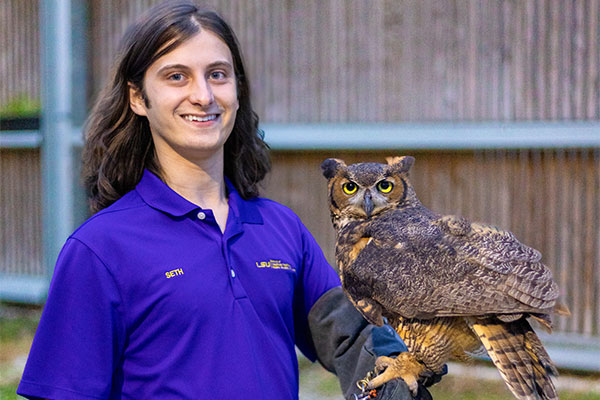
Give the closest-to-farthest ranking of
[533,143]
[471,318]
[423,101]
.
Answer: [471,318], [533,143], [423,101]

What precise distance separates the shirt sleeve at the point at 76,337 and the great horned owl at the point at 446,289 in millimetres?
698

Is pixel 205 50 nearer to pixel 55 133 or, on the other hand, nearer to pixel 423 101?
pixel 423 101

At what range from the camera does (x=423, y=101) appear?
13.7 feet

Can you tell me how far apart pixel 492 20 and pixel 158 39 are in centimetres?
279

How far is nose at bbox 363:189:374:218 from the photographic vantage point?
1.97 meters

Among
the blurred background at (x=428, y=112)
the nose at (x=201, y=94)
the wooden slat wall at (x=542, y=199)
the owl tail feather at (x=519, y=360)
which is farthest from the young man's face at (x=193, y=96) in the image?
the wooden slat wall at (x=542, y=199)

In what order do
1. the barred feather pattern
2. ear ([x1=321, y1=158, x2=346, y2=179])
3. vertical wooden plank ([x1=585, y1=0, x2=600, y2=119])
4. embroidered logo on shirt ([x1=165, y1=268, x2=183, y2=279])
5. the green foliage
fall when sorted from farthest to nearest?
1. the green foliage
2. vertical wooden plank ([x1=585, y1=0, x2=600, y2=119])
3. ear ([x1=321, y1=158, x2=346, y2=179])
4. the barred feather pattern
5. embroidered logo on shirt ([x1=165, y1=268, x2=183, y2=279])

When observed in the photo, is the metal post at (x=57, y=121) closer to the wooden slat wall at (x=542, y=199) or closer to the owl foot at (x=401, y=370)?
the wooden slat wall at (x=542, y=199)

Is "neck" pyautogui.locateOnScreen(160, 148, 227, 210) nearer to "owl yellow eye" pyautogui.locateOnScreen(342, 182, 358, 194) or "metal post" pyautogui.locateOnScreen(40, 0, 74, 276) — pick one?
"owl yellow eye" pyautogui.locateOnScreen(342, 182, 358, 194)

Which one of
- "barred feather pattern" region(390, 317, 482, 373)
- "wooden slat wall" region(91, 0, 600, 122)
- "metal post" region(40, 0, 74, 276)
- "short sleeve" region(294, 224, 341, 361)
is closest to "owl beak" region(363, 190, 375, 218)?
"short sleeve" region(294, 224, 341, 361)

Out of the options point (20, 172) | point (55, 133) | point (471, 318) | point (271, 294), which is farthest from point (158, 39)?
point (20, 172)

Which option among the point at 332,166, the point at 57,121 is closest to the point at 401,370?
the point at 332,166

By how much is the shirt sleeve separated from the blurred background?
8.28 feet

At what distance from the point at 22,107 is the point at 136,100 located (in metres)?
4.13
